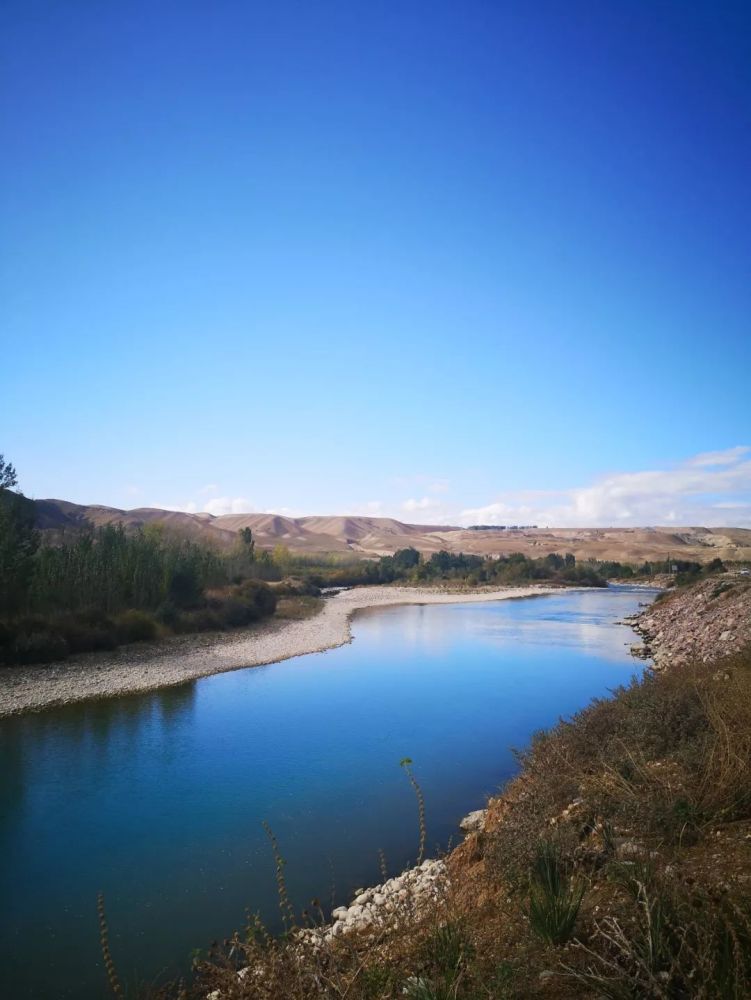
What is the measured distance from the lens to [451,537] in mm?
162875

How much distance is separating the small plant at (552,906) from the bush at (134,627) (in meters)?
22.0

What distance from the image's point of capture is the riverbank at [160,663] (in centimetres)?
1644

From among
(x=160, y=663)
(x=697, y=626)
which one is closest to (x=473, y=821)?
(x=160, y=663)

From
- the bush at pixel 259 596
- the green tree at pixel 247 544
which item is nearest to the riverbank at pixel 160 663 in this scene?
the bush at pixel 259 596

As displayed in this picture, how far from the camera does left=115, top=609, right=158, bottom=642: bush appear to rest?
2317 cm

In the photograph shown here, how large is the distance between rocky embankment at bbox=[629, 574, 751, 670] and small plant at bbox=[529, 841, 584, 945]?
11300mm

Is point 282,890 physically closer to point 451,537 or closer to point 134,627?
point 134,627

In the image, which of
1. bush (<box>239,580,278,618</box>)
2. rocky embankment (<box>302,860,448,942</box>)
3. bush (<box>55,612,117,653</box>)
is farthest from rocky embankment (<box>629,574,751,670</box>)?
bush (<box>239,580,278,618</box>)

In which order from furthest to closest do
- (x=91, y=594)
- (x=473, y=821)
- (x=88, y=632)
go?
(x=91, y=594) → (x=88, y=632) → (x=473, y=821)

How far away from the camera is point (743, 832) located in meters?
4.44

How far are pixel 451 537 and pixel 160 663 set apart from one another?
474 feet

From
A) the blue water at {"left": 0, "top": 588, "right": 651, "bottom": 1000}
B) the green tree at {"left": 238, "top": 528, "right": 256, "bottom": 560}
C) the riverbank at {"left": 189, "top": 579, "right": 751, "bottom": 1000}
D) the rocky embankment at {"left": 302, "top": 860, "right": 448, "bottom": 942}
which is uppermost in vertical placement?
the green tree at {"left": 238, "top": 528, "right": 256, "bottom": 560}

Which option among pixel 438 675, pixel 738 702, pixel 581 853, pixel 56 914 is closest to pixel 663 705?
pixel 738 702

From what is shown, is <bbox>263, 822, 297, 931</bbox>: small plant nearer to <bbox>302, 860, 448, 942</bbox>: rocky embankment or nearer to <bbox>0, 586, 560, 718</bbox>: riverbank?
<bbox>302, 860, 448, 942</bbox>: rocky embankment
